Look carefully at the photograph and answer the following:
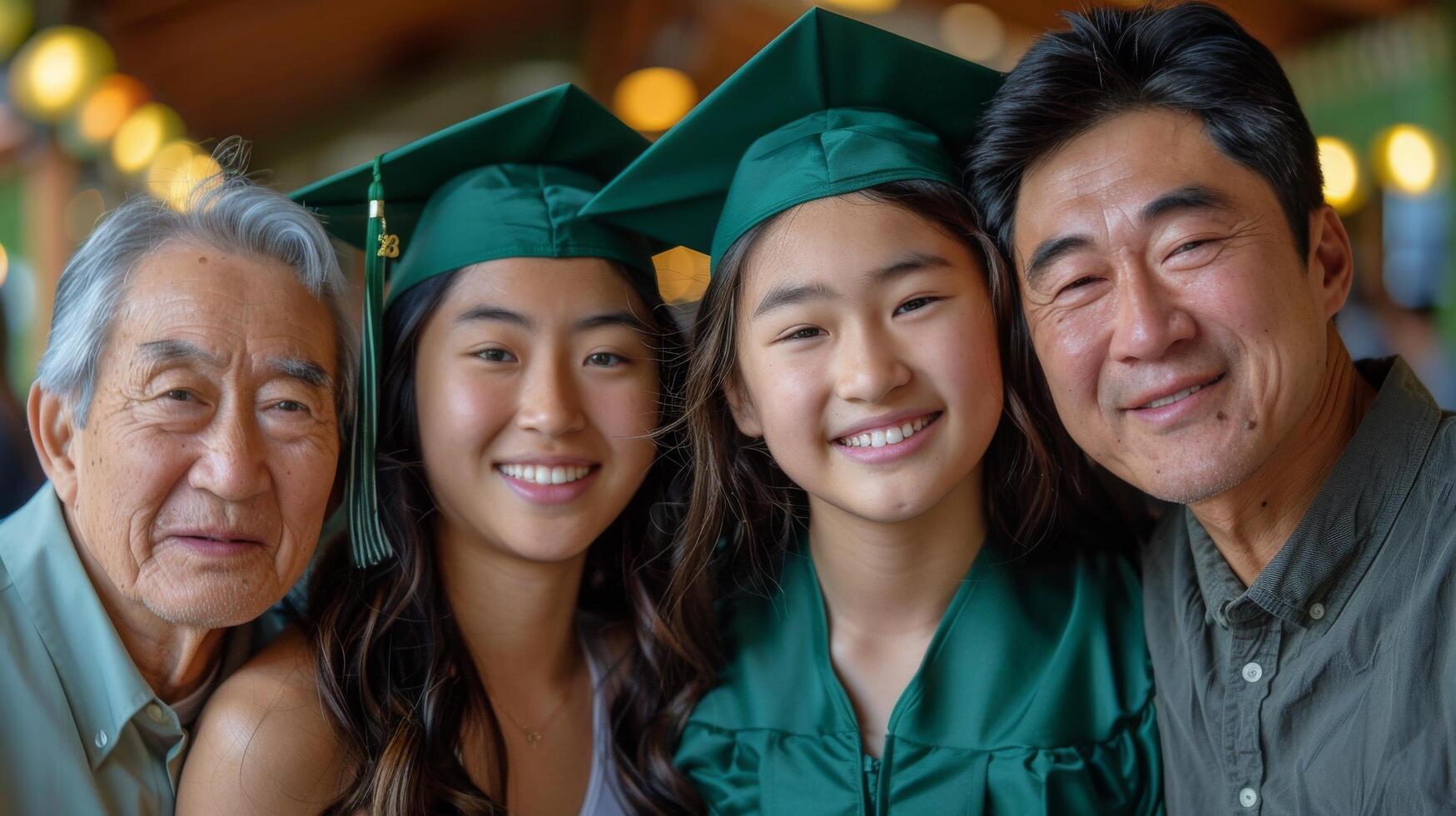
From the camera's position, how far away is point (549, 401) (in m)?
1.98

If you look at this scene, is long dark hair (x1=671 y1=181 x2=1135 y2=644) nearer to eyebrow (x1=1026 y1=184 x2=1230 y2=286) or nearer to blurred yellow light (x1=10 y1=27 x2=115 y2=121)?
eyebrow (x1=1026 y1=184 x2=1230 y2=286)

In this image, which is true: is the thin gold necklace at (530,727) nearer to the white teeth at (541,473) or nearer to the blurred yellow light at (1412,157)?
the white teeth at (541,473)

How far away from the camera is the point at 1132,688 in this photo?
1977 mm

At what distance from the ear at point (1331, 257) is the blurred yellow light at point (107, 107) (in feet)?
17.8

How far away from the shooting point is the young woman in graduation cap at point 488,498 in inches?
76.2

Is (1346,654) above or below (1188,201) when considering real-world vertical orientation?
below

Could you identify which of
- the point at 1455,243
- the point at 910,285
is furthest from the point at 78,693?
the point at 1455,243

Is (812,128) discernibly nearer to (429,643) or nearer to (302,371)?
(302,371)

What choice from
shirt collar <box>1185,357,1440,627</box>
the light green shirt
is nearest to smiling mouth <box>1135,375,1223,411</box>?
shirt collar <box>1185,357,1440,627</box>

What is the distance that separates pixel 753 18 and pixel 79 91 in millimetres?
3428

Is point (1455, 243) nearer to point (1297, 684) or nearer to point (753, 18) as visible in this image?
point (753, 18)

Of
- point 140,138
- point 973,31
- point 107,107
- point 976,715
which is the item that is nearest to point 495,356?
point 976,715

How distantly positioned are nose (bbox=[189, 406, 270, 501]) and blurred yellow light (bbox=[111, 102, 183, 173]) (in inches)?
188

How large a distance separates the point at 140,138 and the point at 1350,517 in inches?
232
